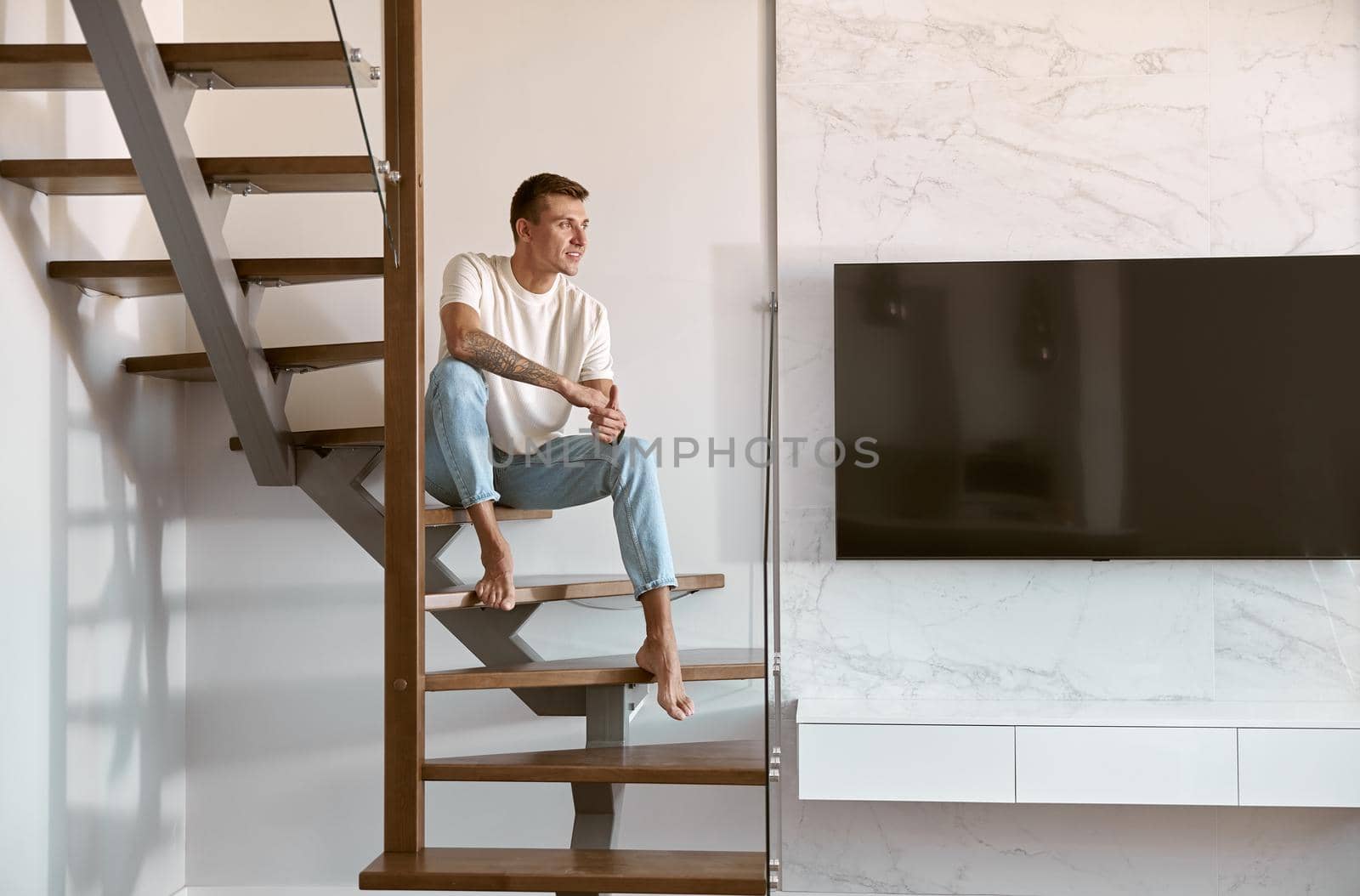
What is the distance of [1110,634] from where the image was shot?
306 cm

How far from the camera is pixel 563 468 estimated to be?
2502 millimetres

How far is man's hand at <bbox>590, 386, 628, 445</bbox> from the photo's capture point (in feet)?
7.98

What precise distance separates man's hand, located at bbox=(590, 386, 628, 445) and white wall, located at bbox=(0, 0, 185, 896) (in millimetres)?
1280

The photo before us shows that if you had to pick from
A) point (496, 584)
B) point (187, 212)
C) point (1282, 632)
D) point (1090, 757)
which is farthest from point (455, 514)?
point (1282, 632)

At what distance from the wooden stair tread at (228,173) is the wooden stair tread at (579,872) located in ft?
4.48

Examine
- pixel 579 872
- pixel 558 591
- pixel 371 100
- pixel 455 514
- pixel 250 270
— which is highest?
pixel 371 100

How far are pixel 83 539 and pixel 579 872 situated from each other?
1.56m

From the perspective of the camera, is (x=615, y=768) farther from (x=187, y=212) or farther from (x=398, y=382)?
(x=187, y=212)

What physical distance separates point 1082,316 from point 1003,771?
3.93 feet

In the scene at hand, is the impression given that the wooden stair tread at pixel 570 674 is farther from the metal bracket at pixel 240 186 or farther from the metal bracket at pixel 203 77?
the metal bracket at pixel 203 77

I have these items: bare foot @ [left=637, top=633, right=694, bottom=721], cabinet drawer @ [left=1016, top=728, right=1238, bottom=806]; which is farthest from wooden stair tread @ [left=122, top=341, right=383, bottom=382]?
cabinet drawer @ [left=1016, top=728, right=1238, bottom=806]

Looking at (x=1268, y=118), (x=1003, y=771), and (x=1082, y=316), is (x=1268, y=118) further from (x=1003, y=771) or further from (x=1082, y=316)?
(x=1003, y=771)

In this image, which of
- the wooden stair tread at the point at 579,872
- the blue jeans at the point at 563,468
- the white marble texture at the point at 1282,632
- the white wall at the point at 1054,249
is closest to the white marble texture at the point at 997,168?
the white wall at the point at 1054,249

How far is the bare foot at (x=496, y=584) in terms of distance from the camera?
234 centimetres
